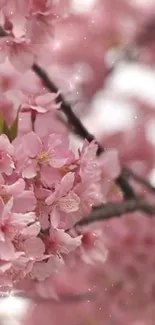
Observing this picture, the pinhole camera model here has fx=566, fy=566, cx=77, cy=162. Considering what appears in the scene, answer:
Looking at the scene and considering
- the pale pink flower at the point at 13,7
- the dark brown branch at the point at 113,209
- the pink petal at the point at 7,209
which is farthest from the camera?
the dark brown branch at the point at 113,209

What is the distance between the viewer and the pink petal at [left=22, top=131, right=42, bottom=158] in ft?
1.54

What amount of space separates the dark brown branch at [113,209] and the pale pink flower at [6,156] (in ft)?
0.66

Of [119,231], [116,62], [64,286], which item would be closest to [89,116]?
[116,62]

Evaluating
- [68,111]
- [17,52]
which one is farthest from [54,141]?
[68,111]

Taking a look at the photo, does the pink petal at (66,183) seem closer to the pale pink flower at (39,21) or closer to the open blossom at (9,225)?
the open blossom at (9,225)

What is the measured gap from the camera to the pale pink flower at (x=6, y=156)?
44cm

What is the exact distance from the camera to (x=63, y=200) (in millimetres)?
473

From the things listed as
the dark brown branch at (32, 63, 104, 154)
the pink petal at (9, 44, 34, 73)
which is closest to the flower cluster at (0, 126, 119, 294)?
the pink petal at (9, 44, 34, 73)

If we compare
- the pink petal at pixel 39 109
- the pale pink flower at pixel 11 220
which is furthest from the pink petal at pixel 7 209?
the pink petal at pixel 39 109

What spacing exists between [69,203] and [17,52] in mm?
187

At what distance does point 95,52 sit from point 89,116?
200 mm

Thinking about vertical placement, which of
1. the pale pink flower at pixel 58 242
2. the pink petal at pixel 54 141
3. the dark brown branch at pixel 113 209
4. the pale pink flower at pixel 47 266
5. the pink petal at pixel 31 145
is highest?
the pink petal at pixel 31 145

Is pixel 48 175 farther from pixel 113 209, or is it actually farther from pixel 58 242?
pixel 113 209

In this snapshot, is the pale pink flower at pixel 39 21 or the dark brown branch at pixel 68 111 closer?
the pale pink flower at pixel 39 21
